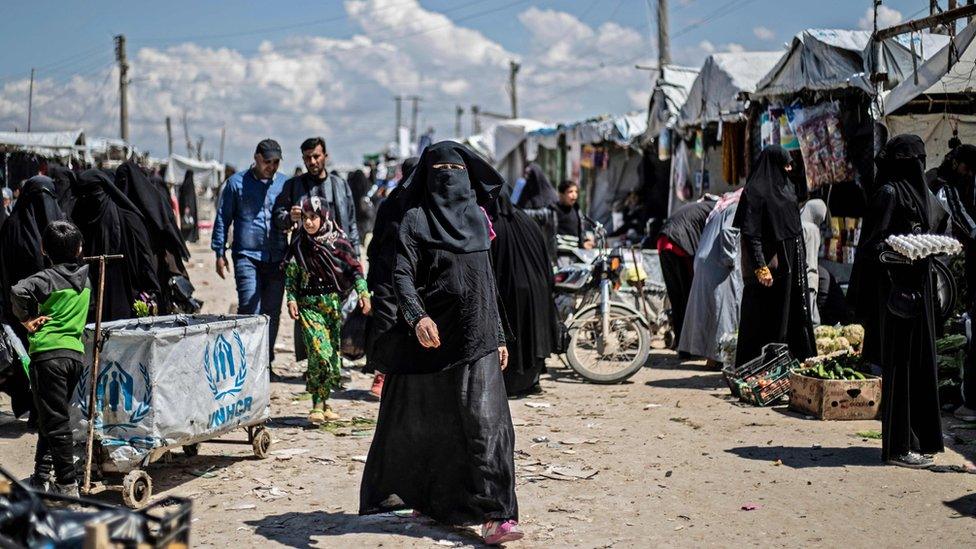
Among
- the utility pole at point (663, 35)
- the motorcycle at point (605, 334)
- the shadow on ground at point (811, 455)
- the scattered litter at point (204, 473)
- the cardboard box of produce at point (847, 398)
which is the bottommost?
the scattered litter at point (204, 473)

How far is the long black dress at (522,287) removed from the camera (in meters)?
8.14

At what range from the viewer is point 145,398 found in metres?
5.06

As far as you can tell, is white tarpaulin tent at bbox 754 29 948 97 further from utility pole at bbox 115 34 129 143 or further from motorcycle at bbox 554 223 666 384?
utility pole at bbox 115 34 129 143

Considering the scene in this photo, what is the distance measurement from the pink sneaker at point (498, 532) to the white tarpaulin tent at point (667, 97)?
449 inches

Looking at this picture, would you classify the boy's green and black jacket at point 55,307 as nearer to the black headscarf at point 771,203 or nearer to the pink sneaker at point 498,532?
the pink sneaker at point 498,532

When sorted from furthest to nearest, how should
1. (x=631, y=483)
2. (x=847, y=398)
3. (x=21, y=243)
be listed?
1. (x=847, y=398)
2. (x=21, y=243)
3. (x=631, y=483)

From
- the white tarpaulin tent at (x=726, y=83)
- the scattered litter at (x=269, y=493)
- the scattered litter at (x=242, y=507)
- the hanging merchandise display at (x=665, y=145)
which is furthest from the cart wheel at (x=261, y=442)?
the hanging merchandise display at (x=665, y=145)

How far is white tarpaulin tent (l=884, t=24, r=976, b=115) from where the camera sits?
26.6ft

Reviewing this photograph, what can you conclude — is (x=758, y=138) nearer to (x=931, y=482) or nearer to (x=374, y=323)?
(x=931, y=482)

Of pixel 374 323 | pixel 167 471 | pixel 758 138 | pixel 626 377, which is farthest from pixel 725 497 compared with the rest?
pixel 758 138

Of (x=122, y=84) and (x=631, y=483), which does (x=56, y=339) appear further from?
(x=122, y=84)

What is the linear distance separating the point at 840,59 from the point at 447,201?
6.63 metres

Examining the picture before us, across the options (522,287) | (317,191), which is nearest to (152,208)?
(317,191)

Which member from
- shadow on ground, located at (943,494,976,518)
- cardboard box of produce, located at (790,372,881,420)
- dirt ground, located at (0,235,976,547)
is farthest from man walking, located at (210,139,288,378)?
shadow on ground, located at (943,494,976,518)
